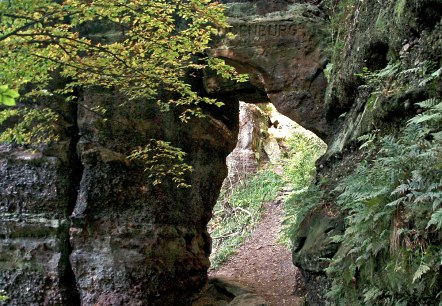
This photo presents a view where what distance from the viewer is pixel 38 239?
838cm

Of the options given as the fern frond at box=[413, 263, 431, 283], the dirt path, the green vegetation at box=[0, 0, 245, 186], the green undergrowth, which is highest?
the green vegetation at box=[0, 0, 245, 186]

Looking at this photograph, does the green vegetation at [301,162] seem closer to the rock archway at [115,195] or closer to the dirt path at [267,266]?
the dirt path at [267,266]

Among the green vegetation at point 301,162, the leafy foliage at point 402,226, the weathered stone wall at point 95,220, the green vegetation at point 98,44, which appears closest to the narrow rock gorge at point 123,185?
the weathered stone wall at point 95,220

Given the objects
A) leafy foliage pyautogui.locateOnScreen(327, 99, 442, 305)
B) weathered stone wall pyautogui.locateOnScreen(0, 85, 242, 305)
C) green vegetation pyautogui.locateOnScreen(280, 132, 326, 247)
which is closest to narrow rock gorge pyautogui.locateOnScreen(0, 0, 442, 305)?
weathered stone wall pyautogui.locateOnScreen(0, 85, 242, 305)

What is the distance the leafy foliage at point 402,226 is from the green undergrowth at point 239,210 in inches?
387

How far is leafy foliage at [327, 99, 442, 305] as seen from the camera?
314cm

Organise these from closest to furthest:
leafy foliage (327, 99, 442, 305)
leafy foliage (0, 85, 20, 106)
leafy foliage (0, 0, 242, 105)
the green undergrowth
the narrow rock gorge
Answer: leafy foliage (0, 85, 20, 106) → leafy foliage (327, 99, 442, 305) → leafy foliage (0, 0, 242, 105) → the narrow rock gorge → the green undergrowth

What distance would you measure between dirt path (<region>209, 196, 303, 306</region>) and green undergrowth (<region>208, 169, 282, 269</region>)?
326 millimetres

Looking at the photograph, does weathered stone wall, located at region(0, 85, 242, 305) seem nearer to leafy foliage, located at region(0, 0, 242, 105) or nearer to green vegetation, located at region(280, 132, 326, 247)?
leafy foliage, located at region(0, 0, 242, 105)

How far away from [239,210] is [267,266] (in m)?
4.20

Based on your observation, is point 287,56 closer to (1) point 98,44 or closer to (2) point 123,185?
(2) point 123,185

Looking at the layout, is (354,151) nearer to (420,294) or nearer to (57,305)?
(420,294)

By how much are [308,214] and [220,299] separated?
167 inches

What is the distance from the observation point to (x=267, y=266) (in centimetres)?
1215
